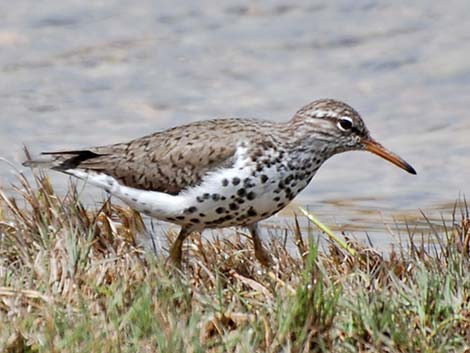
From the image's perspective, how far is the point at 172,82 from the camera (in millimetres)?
11750

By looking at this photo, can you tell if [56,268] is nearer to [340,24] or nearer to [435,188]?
[435,188]

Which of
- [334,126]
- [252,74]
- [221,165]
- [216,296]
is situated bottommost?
[216,296]

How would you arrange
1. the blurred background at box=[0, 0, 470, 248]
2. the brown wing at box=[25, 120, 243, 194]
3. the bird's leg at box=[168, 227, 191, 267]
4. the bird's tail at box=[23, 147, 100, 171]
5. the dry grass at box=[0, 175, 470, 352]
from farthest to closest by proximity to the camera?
the blurred background at box=[0, 0, 470, 248] → the bird's tail at box=[23, 147, 100, 171] → the brown wing at box=[25, 120, 243, 194] → the bird's leg at box=[168, 227, 191, 267] → the dry grass at box=[0, 175, 470, 352]

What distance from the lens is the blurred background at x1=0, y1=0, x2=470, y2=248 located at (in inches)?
410

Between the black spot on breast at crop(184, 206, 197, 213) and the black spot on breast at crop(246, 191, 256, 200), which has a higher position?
the black spot on breast at crop(246, 191, 256, 200)

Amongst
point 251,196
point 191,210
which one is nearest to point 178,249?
point 191,210

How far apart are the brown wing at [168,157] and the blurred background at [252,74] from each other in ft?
7.86

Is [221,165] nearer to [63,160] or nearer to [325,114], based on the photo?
[325,114]

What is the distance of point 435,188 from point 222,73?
9.33ft

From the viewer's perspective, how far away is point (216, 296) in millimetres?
5906

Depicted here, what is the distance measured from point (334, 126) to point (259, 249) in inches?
34.5

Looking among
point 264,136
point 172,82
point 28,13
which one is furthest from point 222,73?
point 264,136

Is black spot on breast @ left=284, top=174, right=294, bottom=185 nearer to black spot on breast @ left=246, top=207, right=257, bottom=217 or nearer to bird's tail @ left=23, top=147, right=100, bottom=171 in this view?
black spot on breast @ left=246, top=207, right=257, bottom=217

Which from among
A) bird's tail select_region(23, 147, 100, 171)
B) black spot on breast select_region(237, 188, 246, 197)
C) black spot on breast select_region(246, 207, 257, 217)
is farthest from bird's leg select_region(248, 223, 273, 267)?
bird's tail select_region(23, 147, 100, 171)
